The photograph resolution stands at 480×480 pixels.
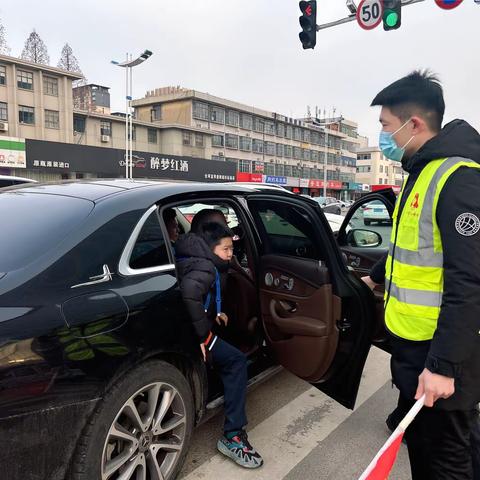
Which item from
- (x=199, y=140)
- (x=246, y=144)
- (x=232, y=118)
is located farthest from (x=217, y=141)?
(x=246, y=144)

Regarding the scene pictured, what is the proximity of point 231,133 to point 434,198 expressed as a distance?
187ft

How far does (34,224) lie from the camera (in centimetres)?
209

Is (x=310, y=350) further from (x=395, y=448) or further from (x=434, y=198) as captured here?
(x=434, y=198)

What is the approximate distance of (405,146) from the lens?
1918mm

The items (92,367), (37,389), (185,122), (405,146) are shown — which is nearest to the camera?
(37,389)

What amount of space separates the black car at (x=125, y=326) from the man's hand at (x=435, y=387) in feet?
3.45

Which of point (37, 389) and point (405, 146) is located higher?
point (405, 146)

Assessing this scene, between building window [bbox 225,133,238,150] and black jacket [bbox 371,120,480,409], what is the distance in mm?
55221

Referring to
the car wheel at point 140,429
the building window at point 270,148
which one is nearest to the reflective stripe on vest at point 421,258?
the car wheel at point 140,429

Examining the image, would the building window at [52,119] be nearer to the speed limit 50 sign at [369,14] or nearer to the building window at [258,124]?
the building window at [258,124]

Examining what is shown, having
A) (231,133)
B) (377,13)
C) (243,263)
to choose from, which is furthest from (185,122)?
(243,263)

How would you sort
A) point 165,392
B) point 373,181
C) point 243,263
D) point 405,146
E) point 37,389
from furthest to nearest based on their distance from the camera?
point 373,181 < point 243,263 < point 165,392 < point 405,146 < point 37,389

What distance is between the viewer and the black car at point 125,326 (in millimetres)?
1665

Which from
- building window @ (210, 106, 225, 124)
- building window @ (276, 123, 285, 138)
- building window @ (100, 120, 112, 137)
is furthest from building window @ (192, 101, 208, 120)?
building window @ (276, 123, 285, 138)
